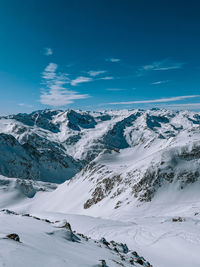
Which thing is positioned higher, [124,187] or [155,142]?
[155,142]

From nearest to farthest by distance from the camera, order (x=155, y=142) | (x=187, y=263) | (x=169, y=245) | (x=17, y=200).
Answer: (x=187, y=263) → (x=169, y=245) → (x=17, y=200) → (x=155, y=142)

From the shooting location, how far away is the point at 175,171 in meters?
57.4

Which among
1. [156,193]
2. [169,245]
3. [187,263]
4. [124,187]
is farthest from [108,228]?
[124,187]

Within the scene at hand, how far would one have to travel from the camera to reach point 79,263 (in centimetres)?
922

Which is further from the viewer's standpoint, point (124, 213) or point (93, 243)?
point (124, 213)

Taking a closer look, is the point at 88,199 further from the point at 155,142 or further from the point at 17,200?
the point at 155,142

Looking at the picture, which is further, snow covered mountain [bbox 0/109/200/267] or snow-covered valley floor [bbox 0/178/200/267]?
snow covered mountain [bbox 0/109/200/267]

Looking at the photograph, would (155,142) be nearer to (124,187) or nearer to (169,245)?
(124,187)

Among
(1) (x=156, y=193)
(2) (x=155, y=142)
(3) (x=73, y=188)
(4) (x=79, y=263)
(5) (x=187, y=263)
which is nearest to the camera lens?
(4) (x=79, y=263)

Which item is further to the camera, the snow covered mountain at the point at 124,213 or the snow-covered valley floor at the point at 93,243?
the snow covered mountain at the point at 124,213

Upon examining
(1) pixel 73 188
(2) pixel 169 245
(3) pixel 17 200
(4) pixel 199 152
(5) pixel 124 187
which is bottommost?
(3) pixel 17 200

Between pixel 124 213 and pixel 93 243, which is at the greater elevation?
pixel 93 243

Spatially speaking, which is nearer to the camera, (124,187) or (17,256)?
(17,256)

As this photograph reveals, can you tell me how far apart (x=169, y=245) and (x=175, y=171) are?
129 feet
